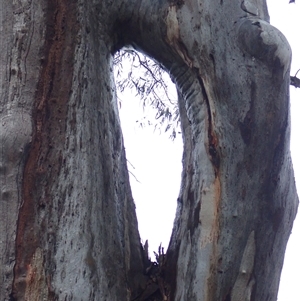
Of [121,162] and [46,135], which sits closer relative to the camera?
[46,135]

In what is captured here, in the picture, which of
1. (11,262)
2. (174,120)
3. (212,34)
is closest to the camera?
(11,262)

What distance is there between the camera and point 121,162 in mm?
1544

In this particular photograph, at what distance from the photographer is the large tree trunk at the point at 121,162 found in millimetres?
1332

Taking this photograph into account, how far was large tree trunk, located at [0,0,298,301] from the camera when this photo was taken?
1.33 m

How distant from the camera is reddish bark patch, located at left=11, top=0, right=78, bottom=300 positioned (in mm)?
1325

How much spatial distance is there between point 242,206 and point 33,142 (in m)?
0.42

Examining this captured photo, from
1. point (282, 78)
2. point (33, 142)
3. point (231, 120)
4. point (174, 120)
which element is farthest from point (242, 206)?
point (174, 120)

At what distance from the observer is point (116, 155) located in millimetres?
1521

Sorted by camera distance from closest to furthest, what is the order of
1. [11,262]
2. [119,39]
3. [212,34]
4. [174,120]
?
[11,262] < [212,34] < [119,39] < [174,120]

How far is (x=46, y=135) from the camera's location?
4.59 ft

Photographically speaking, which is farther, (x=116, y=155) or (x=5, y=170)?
(x=116, y=155)

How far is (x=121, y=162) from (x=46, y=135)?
210 millimetres

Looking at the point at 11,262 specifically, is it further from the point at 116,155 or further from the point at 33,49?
the point at 33,49

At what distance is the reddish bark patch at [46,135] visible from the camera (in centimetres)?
133
